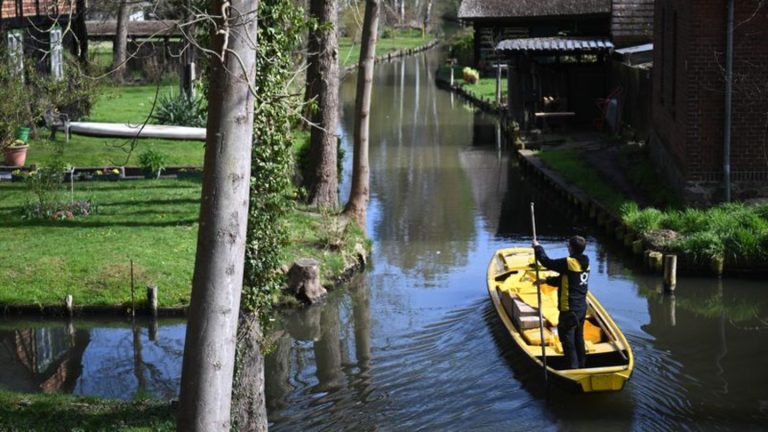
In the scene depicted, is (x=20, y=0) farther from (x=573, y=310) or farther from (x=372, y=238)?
(x=573, y=310)

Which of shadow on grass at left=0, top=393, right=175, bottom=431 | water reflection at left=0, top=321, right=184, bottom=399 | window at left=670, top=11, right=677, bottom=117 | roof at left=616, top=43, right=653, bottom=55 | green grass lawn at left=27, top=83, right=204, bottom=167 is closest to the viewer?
shadow on grass at left=0, top=393, right=175, bottom=431

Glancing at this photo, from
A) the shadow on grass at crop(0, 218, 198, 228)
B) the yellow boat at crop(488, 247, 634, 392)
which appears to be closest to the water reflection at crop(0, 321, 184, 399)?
the shadow on grass at crop(0, 218, 198, 228)

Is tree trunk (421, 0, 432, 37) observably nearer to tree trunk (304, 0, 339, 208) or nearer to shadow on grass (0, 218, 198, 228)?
tree trunk (304, 0, 339, 208)

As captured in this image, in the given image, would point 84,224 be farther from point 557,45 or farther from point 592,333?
point 557,45

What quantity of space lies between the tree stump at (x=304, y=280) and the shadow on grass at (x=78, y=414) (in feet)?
19.9

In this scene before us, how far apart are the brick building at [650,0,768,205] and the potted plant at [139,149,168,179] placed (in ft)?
36.5

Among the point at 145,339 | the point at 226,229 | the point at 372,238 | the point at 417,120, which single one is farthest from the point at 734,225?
the point at 417,120

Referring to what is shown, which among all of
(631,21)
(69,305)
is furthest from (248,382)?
(631,21)

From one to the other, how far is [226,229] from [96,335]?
8.68m

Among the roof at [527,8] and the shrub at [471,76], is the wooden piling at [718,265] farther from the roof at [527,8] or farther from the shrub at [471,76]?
the shrub at [471,76]

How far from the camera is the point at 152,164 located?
80.9 ft

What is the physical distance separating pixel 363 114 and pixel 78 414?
1091 cm

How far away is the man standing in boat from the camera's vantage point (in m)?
13.8

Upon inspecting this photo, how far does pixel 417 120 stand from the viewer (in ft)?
143
